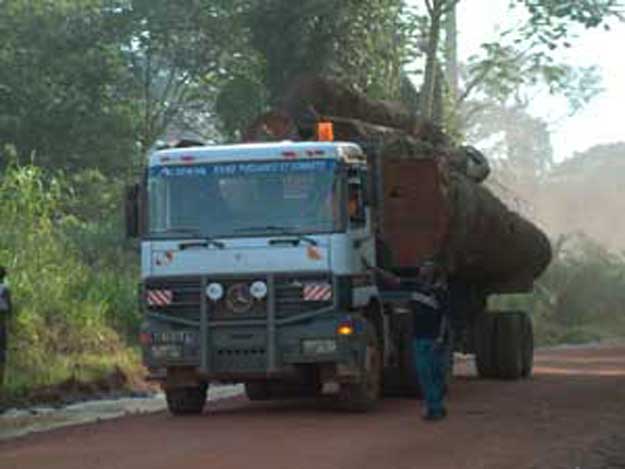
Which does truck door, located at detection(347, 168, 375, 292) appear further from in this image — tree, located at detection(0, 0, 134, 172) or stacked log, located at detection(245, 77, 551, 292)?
tree, located at detection(0, 0, 134, 172)

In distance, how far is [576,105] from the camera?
270 feet

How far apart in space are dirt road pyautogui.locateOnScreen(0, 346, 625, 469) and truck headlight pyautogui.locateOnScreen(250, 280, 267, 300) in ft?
4.52

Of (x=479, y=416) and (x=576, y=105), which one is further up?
(x=576, y=105)

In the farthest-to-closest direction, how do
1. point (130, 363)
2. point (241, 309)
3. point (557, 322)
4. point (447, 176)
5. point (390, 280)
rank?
point (557, 322) → point (130, 363) → point (447, 176) → point (390, 280) → point (241, 309)

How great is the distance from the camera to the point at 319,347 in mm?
15094

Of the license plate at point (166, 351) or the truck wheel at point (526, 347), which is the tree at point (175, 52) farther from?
the license plate at point (166, 351)

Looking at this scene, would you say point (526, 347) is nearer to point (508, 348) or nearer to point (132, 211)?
point (508, 348)

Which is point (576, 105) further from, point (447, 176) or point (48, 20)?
point (447, 176)

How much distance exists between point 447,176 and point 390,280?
75.4 inches

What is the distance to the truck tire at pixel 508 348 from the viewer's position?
2197 cm

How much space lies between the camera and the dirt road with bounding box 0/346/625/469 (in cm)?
1205

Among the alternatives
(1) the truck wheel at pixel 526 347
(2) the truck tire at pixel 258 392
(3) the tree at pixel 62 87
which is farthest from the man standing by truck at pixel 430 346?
(3) the tree at pixel 62 87

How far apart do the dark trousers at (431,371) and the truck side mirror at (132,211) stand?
11.1 ft

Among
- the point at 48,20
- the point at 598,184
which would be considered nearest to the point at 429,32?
the point at 48,20
